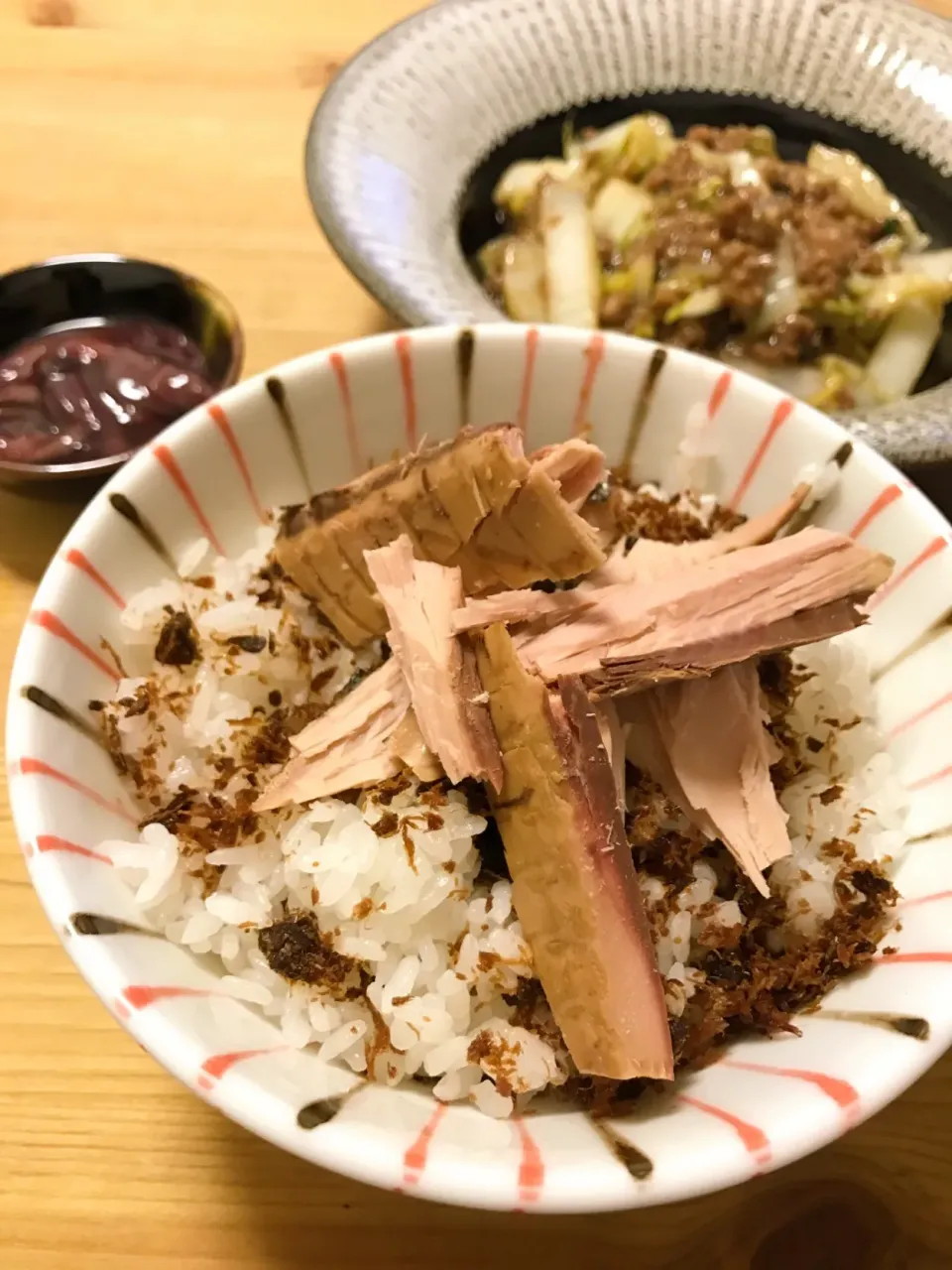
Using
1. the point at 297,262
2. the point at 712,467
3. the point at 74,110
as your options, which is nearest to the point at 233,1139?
the point at 712,467

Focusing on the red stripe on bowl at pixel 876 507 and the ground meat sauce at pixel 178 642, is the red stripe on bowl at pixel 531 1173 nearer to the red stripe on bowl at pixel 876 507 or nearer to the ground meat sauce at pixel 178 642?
the ground meat sauce at pixel 178 642

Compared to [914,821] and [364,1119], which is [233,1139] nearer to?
[364,1119]

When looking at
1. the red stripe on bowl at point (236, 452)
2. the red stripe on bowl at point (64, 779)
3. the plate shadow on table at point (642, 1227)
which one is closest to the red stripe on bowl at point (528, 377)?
the red stripe on bowl at point (236, 452)

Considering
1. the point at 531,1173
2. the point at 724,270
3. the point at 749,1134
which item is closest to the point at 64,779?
the point at 531,1173

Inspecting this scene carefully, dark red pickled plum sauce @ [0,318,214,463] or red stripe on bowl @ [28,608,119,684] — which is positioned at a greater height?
red stripe on bowl @ [28,608,119,684]

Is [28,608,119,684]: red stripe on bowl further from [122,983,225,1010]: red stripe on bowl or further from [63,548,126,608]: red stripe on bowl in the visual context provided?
[122,983,225,1010]: red stripe on bowl

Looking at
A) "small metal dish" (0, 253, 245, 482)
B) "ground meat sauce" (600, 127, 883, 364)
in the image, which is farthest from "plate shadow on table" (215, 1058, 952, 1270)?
"ground meat sauce" (600, 127, 883, 364)
